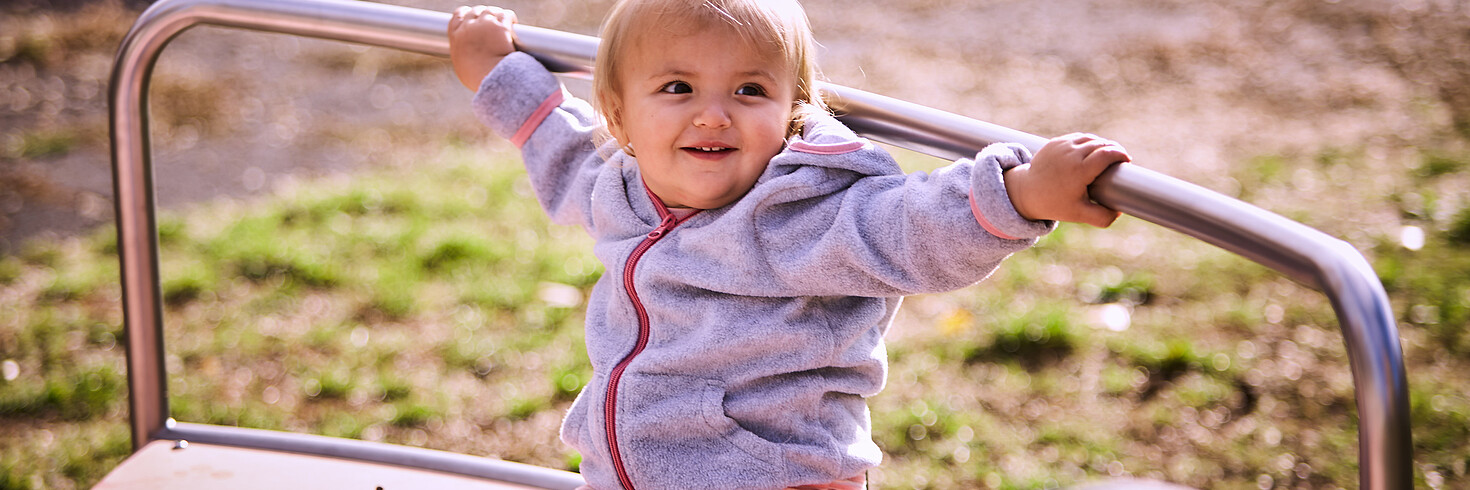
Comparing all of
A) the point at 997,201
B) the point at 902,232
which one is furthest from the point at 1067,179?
the point at 902,232

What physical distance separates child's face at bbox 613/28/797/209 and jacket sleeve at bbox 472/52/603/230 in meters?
0.27

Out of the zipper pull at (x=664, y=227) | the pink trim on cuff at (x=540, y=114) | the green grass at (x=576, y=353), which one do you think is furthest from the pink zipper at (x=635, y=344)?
the green grass at (x=576, y=353)

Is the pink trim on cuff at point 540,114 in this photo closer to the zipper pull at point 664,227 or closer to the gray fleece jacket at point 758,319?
the gray fleece jacket at point 758,319

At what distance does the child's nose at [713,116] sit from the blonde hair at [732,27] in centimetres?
8

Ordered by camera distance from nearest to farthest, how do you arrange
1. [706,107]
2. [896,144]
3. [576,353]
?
[706,107] → [896,144] → [576,353]

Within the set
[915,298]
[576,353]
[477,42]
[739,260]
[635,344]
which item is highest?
[477,42]

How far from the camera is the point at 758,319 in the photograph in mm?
1286

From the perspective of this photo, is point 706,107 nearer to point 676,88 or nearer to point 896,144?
point 676,88

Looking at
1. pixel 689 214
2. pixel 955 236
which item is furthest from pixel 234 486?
pixel 955 236

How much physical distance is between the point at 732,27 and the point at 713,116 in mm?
95

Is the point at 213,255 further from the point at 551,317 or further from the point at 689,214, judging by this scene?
the point at 689,214

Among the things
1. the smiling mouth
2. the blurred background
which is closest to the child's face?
the smiling mouth

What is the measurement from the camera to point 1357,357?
87cm

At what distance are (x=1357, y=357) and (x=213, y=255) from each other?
3174 millimetres
